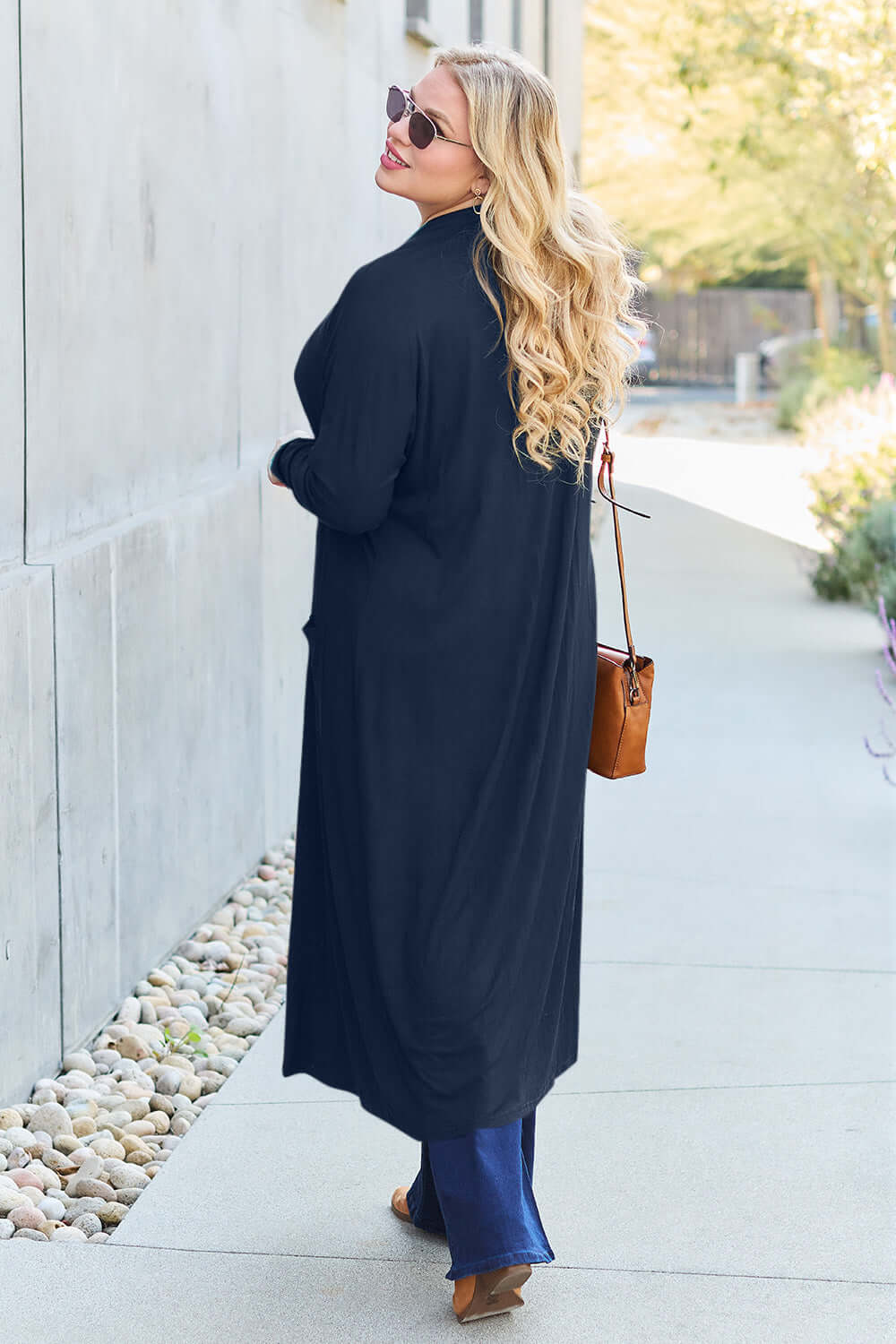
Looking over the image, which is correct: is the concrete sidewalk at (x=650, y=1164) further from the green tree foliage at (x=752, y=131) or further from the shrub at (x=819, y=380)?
the shrub at (x=819, y=380)

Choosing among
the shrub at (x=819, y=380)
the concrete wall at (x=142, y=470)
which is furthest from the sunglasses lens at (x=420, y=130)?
the shrub at (x=819, y=380)

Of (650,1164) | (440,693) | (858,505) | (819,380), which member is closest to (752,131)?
(819,380)

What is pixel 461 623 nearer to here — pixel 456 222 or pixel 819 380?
pixel 456 222

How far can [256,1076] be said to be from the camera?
3877 millimetres

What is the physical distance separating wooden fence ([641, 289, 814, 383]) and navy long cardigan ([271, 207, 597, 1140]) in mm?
39472

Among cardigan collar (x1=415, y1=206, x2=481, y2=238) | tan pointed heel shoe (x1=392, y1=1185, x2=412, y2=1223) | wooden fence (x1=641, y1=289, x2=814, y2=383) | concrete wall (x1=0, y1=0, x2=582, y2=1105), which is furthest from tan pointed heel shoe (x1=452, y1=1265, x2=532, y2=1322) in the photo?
wooden fence (x1=641, y1=289, x2=814, y2=383)

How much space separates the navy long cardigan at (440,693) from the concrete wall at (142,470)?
3.34 feet

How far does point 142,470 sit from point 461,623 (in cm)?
186

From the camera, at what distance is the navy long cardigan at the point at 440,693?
252cm

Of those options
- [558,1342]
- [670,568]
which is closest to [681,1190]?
[558,1342]

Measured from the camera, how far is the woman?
8.25 feet

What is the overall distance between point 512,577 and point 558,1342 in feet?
4.08

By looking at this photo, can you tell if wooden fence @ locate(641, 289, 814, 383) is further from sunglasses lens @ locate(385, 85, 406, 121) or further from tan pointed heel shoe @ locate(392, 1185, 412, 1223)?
sunglasses lens @ locate(385, 85, 406, 121)

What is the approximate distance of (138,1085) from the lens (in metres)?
3.81
